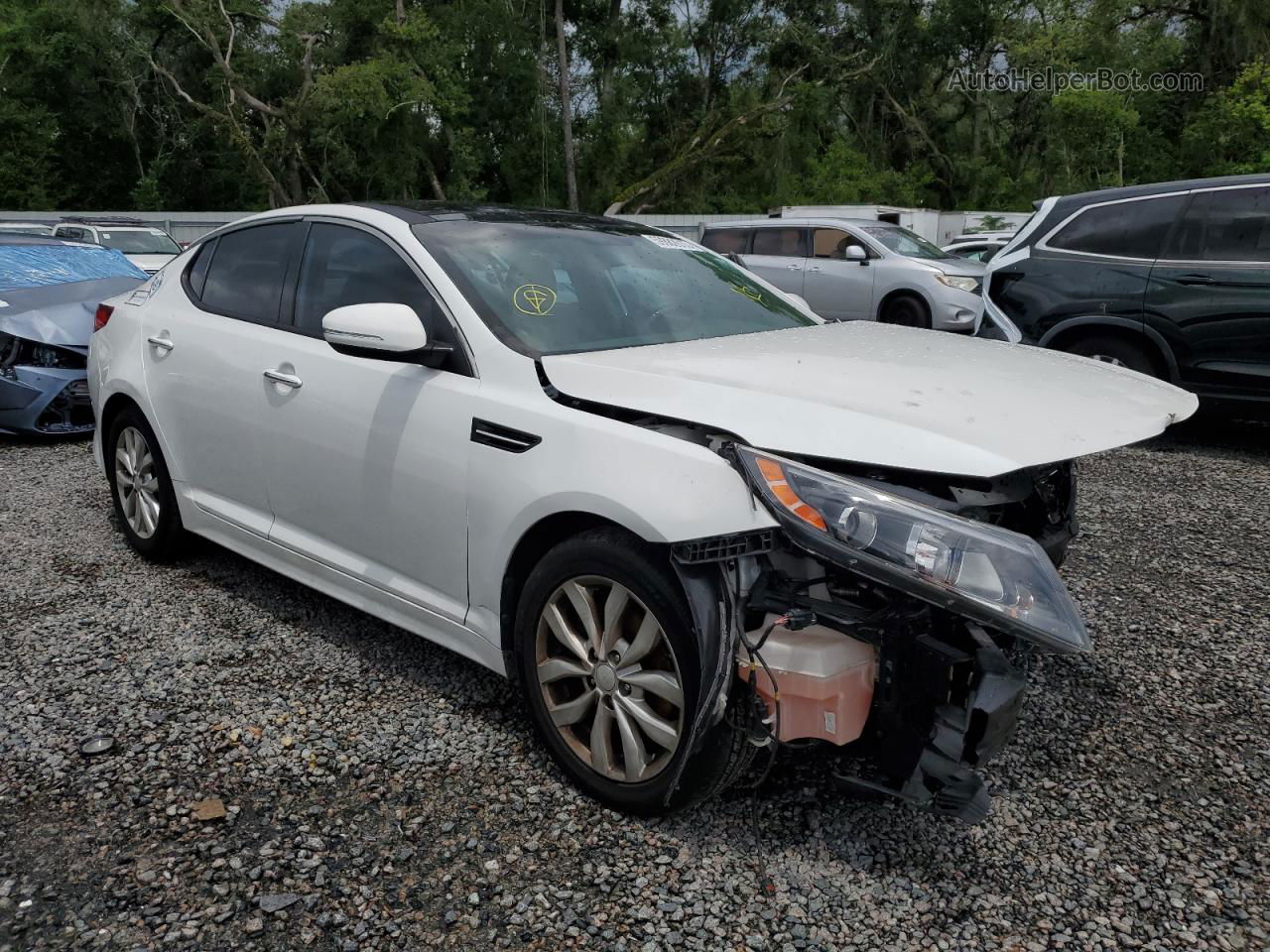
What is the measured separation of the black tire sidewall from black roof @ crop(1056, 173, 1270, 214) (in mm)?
5767

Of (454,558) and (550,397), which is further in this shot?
(454,558)

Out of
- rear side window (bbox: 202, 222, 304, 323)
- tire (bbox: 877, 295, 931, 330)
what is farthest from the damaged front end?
tire (bbox: 877, 295, 931, 330)

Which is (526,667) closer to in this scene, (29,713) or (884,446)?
(884,446)

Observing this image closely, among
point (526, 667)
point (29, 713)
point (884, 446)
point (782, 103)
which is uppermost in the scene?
point (782, 103)

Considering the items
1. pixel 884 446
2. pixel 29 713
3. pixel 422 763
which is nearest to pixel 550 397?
pixel 884 446

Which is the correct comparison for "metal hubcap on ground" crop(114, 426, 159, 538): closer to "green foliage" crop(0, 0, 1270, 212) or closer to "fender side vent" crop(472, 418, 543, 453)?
"fender side vent" crop(472, 418, 543, 453)

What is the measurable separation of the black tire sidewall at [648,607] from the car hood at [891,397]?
36 cm

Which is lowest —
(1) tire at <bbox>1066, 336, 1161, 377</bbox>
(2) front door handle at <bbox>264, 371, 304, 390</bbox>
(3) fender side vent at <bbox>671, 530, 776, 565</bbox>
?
(1) tire at <bbox>1066, 336, 1161, 377</bbox>

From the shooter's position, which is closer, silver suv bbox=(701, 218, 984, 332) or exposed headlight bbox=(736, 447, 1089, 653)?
exposed headlight bbox=(736, 447, 1089, 653)

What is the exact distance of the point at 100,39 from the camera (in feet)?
A: 129

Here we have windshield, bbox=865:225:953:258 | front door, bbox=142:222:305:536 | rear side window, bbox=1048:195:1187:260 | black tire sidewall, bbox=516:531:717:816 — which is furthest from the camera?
windshield, bbox=865:225:953:258

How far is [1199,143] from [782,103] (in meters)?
14.8

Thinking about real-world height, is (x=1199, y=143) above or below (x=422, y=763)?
above

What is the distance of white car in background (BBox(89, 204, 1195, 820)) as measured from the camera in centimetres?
218
